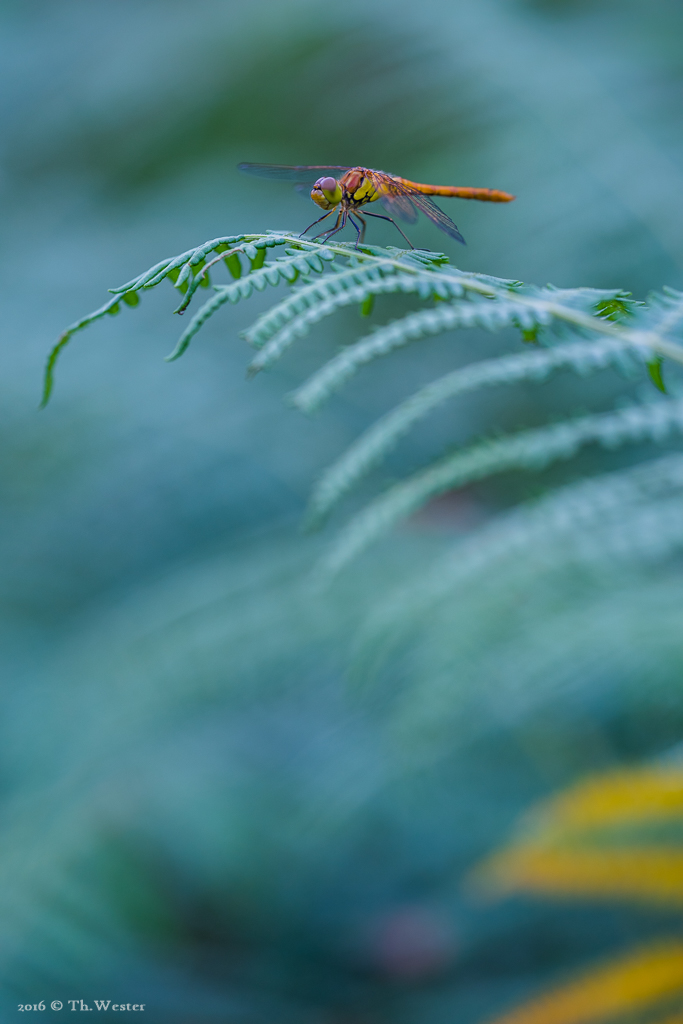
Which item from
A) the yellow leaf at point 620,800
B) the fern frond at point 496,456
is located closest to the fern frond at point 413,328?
the fern frond at point 496,456

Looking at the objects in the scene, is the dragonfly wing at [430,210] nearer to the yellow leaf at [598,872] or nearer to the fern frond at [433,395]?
the fern frond at [433,395]

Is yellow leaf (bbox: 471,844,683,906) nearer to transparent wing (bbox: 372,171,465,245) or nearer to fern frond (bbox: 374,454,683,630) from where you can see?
fern frond (bbox: 374,454,683,630)

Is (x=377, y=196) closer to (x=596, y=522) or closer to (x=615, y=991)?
(x=596, y=522)

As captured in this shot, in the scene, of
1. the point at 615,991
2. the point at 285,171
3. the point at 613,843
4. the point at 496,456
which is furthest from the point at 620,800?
the point at 285,171

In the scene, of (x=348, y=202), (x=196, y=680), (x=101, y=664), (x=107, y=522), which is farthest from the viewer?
(x=107, y=522)

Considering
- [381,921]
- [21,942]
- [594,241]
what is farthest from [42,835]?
[594,241]

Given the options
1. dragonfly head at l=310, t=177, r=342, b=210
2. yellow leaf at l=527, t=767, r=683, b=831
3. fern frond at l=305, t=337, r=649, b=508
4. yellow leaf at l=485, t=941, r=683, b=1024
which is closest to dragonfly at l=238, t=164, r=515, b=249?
dragonfly head at l=310, t=177, r=342, b=210

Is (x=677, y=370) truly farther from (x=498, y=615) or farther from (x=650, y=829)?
(x=650, y=829)
